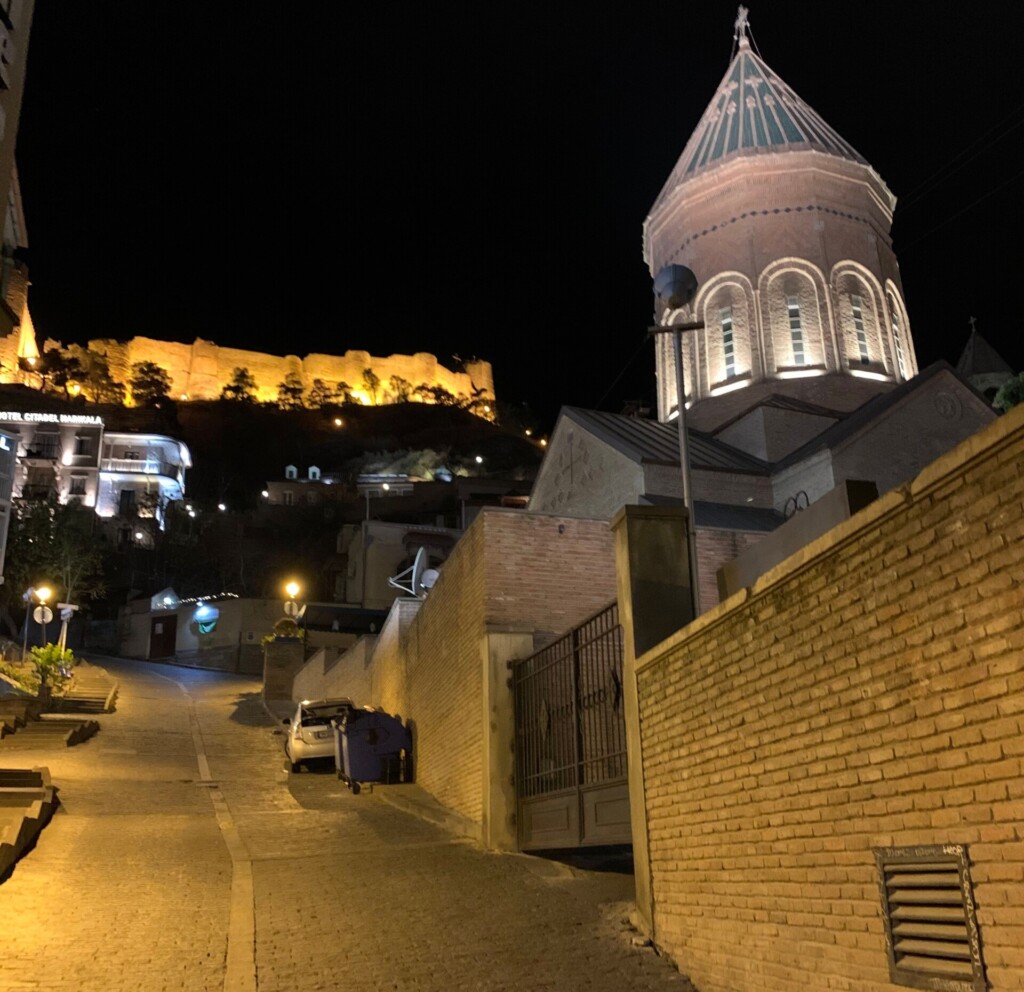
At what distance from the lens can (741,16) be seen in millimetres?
30062

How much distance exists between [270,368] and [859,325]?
74.9 m

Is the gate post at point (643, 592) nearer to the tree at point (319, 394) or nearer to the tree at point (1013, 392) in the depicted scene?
the tree at point (1013, 392)

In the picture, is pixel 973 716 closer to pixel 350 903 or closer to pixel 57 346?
pixel 350 903

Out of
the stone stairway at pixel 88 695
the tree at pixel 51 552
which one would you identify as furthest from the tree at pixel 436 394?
the stone stairway at pixel 88 695

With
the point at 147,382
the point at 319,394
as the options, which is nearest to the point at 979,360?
the point at 319,394

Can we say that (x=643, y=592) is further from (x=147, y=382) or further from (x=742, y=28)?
(x=147, y=382)

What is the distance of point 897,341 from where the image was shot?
2444cm

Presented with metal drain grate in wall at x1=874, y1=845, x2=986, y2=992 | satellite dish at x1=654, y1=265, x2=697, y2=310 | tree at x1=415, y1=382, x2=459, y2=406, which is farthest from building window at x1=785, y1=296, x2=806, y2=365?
tree at x1=415, y1=382, x2=459, y2=406

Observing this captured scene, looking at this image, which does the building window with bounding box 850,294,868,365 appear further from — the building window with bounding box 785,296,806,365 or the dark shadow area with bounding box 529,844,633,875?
the dark shadow area with bounding box 529,844,633,875

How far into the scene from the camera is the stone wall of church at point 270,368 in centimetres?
8844

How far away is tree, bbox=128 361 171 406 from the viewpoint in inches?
3328

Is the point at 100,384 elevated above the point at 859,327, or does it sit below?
above

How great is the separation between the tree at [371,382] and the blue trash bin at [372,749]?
7771 cm

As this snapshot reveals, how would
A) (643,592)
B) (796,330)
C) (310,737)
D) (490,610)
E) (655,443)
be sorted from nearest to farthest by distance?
1. (643,592)
2. (490,610)
3. (310,737)
4. (655,443)
5. (796,330)
